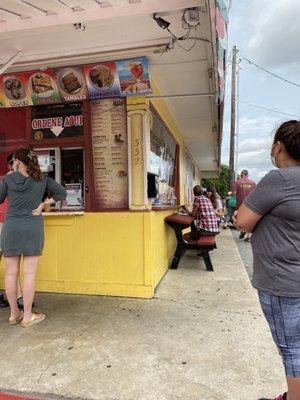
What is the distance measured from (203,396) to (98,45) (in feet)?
11.3

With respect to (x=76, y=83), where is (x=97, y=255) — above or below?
below

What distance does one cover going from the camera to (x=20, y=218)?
11.8 ft

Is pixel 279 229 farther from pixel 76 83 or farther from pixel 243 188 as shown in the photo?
pixel 243 188

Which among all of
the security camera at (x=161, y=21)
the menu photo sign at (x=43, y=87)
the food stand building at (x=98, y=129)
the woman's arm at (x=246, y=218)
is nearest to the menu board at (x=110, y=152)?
the food stand building at (x=98, y=129)

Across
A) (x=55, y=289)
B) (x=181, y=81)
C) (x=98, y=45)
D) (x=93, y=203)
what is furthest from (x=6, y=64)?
(x=55, y=289)

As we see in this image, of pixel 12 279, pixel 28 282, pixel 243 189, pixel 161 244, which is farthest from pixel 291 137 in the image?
pixel 243 189

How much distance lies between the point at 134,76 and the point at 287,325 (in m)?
3.32

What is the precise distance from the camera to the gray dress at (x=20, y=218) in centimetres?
359

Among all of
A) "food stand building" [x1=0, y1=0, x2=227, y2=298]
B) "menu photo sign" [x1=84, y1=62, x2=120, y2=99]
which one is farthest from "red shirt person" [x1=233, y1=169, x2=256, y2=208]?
"menu photo sign" [x1=84, y1=62, x2=120, y2=99]

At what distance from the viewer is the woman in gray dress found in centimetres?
359

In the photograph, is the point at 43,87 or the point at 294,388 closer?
the point at 294,388

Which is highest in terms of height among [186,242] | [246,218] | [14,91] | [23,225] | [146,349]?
[14,91]

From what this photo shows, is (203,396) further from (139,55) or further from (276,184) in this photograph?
(139,55)

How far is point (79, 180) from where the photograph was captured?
4.93 m
